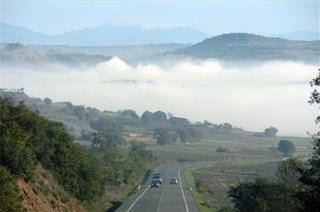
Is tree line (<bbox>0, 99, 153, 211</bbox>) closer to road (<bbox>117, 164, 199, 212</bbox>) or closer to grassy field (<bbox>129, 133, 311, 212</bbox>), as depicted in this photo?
road (<bbox>117, 164, 199, 212</bbox>)

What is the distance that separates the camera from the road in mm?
68938

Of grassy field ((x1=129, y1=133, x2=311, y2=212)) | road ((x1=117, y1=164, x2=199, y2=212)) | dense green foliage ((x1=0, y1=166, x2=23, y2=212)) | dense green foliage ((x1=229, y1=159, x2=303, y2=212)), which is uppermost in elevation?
dense green foliage ((x1=0, y1=166, x2=23, y2=212))

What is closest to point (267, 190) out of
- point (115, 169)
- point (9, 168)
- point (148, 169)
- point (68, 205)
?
point (68, 205)

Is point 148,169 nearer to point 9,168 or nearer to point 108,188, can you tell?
point 108,188

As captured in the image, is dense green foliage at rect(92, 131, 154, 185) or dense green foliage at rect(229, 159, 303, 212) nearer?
dense green foliage at rect(229, 159, 303, 212)

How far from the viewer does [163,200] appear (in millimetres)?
78375

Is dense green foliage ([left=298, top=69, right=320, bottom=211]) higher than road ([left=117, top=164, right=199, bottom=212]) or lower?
higher

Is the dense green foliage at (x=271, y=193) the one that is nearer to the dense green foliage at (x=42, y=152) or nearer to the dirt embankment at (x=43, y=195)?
the dirt embankment at (x=43, y=195)

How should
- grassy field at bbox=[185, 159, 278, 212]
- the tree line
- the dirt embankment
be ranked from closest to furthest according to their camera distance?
the tree line → the dirt embankment → grassy field at bbox=[185, 159, 278, 212]

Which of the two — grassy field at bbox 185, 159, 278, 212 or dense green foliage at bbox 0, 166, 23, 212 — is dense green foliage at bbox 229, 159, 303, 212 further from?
dense green foliage at bbox 0, 166, 23, 212

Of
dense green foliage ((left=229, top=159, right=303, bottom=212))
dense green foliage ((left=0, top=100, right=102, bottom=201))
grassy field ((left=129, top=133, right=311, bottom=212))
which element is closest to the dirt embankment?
dense green foliage ((left=0, top=100, right=102, bottom=201))

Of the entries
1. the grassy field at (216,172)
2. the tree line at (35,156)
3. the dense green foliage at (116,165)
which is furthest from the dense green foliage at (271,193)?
the dense green foliage at (116,165)

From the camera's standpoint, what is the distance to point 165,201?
77.1 m

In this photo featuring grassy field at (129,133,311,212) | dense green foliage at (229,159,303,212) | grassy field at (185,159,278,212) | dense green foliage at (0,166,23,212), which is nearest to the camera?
dense green foliage at (0,166,23,212)
